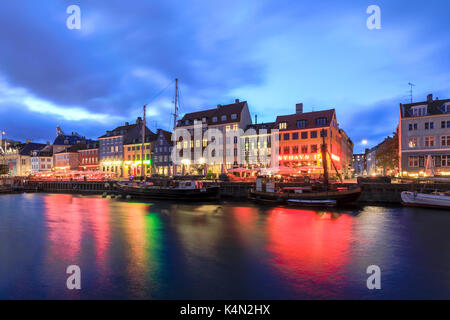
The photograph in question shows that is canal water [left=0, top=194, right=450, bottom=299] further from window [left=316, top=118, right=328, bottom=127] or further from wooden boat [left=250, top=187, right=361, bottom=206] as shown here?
window [left=316, top=118, right=328, bottom=127]

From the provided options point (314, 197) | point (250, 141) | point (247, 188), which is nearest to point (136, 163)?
point (250, 141)

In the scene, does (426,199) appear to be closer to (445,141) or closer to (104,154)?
(445,141)

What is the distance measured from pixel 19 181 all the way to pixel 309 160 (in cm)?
7812

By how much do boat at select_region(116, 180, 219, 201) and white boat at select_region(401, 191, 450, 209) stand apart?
2414 cm

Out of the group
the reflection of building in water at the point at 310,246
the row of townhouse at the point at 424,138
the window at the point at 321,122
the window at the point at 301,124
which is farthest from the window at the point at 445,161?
the reflection of building in water at the point at 310,246

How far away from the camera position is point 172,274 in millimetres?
11992

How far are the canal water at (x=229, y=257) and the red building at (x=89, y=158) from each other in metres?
75.9

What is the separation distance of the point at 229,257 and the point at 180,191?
1055 inches

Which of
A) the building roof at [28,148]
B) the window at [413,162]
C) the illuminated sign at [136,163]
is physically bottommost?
the window at [413,162]

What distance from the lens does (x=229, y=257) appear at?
47.2 ft

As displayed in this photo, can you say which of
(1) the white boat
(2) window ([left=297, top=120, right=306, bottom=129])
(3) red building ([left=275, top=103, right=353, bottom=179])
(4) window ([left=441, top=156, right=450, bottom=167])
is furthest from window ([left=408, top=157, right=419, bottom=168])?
(2) window ([left=297, top=120, right=306, bottom=129])

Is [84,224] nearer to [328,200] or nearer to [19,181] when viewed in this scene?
[328,200]

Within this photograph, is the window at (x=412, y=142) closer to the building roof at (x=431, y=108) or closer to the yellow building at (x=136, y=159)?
the building roof at (x=431, y=108)

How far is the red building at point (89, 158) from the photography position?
97.0m
